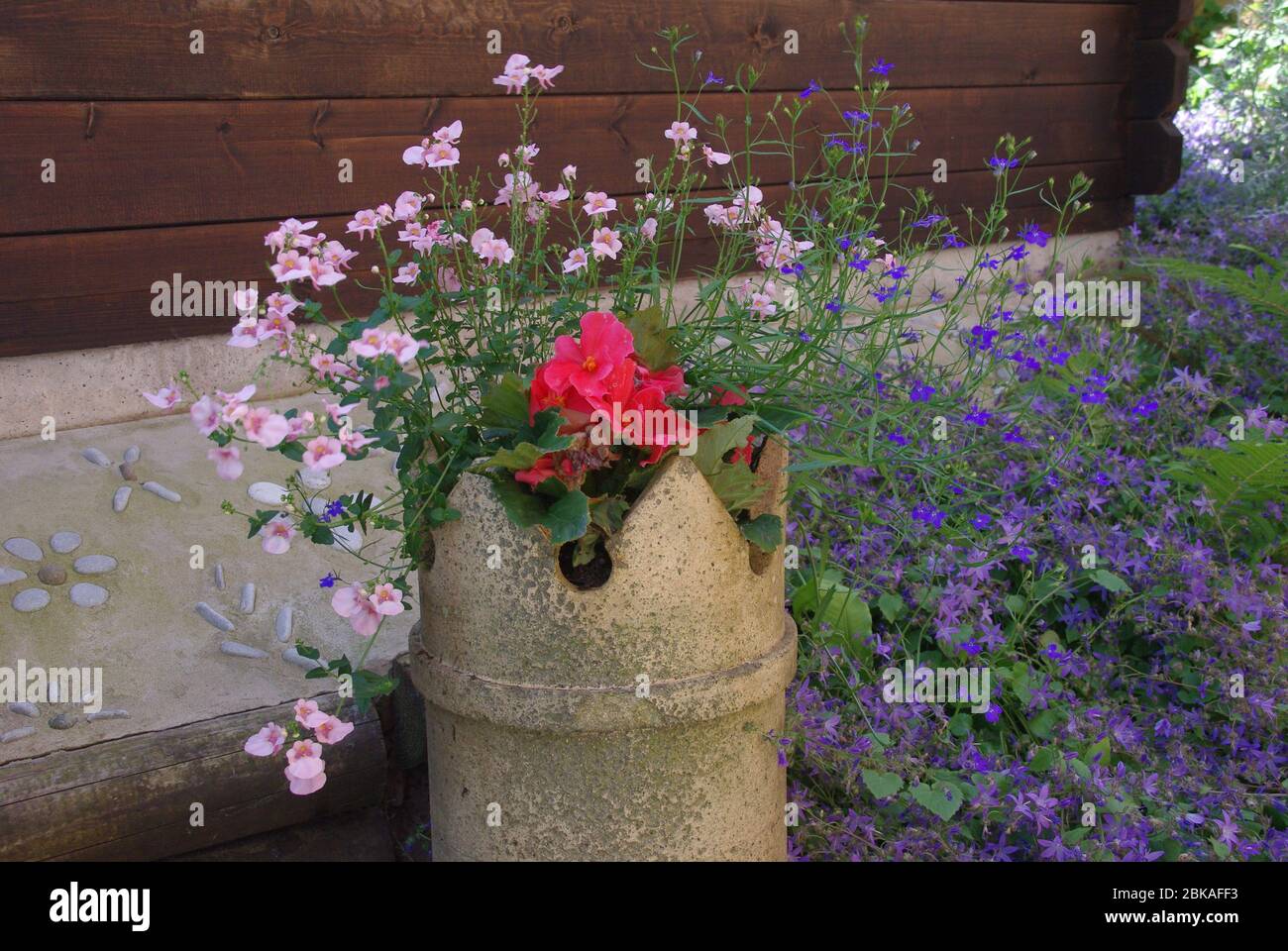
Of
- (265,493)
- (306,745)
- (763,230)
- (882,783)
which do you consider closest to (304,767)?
(306,745)

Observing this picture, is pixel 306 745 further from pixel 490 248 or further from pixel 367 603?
pixel 490 248

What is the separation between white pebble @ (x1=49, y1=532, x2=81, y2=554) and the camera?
277 centimetres

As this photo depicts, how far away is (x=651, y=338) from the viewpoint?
1.89 meters

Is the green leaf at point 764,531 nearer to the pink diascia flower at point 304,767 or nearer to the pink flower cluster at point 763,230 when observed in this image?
the pink flower cluster at point 763,230

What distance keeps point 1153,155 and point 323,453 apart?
4.93 metres

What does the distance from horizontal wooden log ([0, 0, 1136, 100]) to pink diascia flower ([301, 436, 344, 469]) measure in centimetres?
193

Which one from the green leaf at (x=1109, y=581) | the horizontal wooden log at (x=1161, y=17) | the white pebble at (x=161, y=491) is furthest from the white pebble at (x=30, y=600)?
the horizontal wooden log at (x=1161, y=17)

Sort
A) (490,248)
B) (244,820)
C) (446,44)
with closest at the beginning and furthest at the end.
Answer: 1. (490,248)
2. (244,820)
3. (446,44)

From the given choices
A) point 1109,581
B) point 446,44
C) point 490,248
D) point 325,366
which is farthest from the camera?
point 446,44

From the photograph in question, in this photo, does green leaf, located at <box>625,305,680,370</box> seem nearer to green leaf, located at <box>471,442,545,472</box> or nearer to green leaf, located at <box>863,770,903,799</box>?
green leaf, located at <box>471,442,545,472</box>

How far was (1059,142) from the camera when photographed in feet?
17.6

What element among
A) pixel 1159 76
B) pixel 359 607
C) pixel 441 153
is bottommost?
pixel 359 607

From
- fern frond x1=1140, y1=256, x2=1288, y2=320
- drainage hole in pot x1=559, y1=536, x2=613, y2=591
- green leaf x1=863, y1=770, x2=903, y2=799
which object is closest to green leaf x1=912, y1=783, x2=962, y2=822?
green leaf x1=863, y1=770, x2=903, y2=799
